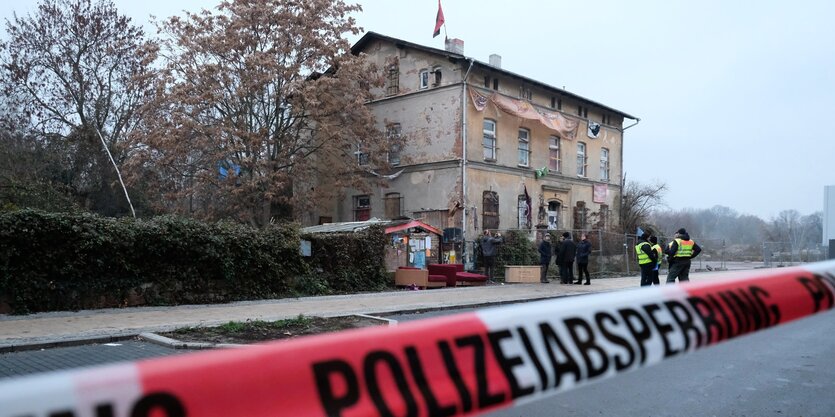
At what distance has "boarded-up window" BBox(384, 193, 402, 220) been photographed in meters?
29.7

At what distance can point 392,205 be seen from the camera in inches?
1177

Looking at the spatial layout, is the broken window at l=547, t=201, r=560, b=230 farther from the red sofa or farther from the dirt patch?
the dirt patch

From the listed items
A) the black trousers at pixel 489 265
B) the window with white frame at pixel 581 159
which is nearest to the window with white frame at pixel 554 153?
the window with white frame at pixel 581 159

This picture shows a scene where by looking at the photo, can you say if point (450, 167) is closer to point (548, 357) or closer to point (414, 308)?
point (414, 308)

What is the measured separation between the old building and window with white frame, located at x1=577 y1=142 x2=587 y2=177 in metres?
0.27

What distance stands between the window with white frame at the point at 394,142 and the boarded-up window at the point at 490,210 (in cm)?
489

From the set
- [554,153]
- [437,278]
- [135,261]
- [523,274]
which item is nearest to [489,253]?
[523,274]

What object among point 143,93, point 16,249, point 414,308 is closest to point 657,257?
point 414,308

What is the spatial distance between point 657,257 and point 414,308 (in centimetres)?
663

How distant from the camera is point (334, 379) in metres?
1.59

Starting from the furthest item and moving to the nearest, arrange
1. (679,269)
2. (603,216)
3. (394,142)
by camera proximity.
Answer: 1. (603,216)
2. (394,142)
3. (679,269)

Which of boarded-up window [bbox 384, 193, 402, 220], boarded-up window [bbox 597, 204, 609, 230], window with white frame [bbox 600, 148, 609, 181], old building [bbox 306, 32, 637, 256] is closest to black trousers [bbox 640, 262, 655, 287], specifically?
old building [bbox 306, 32, 637, 256]

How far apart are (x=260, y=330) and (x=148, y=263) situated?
501 centimetres

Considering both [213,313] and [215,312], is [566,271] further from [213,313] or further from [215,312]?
[213,313]
